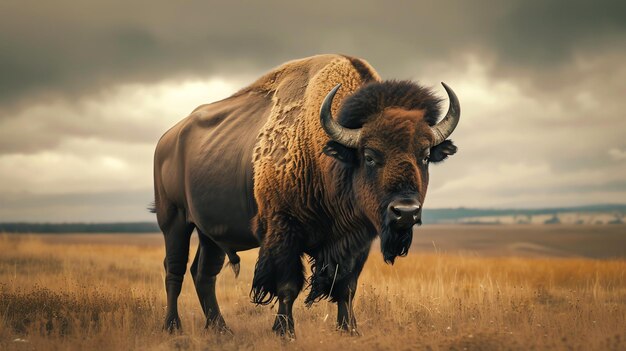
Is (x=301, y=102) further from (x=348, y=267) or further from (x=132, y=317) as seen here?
(x=132, y=317)

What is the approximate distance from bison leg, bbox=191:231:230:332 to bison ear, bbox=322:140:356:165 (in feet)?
11.8

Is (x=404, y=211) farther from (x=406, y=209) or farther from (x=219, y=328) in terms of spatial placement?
(x=219, y=328)

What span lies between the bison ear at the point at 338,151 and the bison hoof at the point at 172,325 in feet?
13.1

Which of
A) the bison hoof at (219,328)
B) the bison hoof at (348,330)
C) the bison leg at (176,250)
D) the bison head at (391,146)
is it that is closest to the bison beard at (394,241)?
the bison head at (391,146)

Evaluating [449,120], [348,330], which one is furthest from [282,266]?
→ [449,120]

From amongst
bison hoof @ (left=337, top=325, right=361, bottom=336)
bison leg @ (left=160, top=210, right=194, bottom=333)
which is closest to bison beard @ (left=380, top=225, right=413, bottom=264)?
bison hoof @ (left=337, top=325, right=361, bottom=336)

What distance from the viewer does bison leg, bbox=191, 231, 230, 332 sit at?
31.7 feet

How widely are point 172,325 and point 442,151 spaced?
4.79m

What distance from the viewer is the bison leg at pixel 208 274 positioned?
9.68m

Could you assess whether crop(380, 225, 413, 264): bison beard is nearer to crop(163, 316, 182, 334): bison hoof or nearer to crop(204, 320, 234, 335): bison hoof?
crop(204, 320, 234, 335): bison hoof

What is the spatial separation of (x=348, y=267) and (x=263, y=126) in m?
2.10

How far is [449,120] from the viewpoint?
7227 millimetres

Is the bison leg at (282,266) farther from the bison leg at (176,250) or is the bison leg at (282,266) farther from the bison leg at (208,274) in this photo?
the bison leg at (176,250)

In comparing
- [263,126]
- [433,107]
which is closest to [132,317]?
[263,126]
